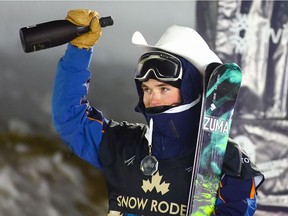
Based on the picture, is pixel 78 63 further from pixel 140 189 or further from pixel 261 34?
pixel 261 34

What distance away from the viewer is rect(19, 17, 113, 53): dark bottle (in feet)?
5.41

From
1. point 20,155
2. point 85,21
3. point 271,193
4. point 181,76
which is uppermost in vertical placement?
point 85,21

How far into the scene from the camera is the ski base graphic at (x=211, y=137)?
1.73 m

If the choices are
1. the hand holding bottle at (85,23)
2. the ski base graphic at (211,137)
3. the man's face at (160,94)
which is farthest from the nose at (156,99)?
the hand holding bottle at (85,23)

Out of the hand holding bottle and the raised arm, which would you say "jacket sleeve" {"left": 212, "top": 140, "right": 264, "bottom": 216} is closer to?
the raised arm

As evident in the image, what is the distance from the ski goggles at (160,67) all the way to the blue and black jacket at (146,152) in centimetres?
4

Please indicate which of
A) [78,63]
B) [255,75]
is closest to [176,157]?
[78,63]

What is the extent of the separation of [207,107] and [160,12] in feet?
3.31

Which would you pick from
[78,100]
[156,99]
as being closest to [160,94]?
[156,99]

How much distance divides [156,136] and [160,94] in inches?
5.2

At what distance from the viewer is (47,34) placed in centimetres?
167

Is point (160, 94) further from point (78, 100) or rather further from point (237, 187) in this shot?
point (237, 187)

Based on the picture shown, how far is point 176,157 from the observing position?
1771 mm

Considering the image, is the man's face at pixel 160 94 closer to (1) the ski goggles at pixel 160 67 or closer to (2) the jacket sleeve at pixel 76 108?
(1) the ski goggles at pixel 160 67
